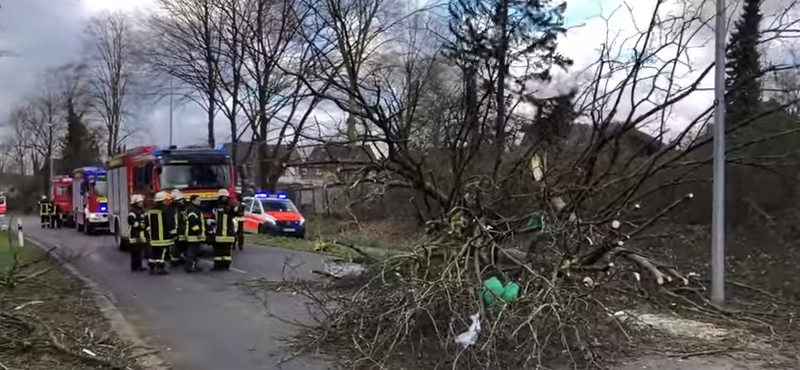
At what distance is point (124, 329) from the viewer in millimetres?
8984

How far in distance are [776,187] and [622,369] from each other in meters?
7.74

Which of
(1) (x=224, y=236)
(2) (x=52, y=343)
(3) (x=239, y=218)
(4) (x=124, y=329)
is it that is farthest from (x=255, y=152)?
(2) (x=52, y=343)

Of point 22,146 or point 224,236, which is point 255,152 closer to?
point 224,236

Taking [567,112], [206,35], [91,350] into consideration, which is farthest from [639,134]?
[206,35]

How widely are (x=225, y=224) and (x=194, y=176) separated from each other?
462cm

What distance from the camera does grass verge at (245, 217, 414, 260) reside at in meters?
10.6

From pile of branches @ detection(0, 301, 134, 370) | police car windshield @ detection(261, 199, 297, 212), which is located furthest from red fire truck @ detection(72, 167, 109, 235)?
pile of branches @ detection(0, 301, 134, 370)

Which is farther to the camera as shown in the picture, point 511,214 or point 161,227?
point 161,227

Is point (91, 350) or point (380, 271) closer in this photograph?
point (91, 350)

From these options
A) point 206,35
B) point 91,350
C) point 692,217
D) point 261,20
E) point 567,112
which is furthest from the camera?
point 206,35

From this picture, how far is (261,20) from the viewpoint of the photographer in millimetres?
14430

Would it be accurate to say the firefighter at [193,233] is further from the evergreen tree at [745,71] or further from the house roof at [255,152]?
the evergreen tree at [745,71]

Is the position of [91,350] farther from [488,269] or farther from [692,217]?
[692,217]

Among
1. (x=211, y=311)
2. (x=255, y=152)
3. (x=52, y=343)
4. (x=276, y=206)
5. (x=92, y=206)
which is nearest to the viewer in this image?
(x=52, y=343)
